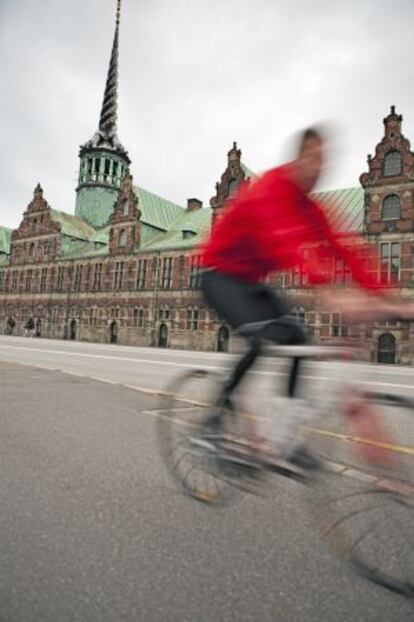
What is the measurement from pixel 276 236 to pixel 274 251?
0.12 metres

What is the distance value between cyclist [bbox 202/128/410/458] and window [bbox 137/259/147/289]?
4183cm

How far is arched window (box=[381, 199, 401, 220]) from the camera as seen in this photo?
105 ft

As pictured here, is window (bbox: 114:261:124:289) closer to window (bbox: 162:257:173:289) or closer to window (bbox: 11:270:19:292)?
window (bbox: 162:257:173:289)

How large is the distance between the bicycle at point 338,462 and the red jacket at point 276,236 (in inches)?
17.2

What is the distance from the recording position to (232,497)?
344 centimetres

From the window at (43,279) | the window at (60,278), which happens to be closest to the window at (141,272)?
Answer: the window at (60,278)

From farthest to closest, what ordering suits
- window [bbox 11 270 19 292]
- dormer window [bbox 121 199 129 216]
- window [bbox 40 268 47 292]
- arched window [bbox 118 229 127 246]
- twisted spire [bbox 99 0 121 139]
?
twisted spire [bbox 99 0 121 139]
window [bbox 11 270 19 292]
window [bbox 40 268 47 292]
dormer window [bbox 121 199 129 216]
arched window [bbox 118 229 127 246]

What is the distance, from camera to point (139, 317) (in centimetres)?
4412

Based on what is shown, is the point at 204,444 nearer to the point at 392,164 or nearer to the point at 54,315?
the point at 392,164

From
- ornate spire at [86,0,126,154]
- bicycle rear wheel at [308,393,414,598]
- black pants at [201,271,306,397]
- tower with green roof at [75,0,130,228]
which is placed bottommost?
bicycle rear wheel at [308,393,414,598]

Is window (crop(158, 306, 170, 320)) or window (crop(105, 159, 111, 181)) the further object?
window (crop(105, 159, 111, 181))

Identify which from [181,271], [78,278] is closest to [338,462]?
[181,271]

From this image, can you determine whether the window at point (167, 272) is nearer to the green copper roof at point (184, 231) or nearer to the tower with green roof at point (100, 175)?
the green copper roof at point (184, 231)

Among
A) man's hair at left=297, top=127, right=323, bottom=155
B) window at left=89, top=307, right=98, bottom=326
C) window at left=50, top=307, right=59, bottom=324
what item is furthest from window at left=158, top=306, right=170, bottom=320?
man's hair at left=297, top=127, right=323, bottom=155
